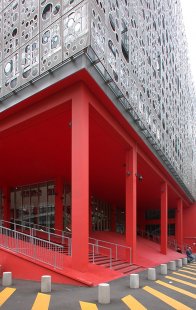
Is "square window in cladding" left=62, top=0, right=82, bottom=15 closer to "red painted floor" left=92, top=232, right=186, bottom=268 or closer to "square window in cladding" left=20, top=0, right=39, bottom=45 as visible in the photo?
"square window in cladding" left=20, top=0, right=39, bottom=45

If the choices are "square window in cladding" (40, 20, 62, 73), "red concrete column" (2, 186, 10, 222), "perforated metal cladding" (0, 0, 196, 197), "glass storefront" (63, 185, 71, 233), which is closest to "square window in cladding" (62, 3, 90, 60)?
"perforated metal cladding" (0, 0, 196, 197)

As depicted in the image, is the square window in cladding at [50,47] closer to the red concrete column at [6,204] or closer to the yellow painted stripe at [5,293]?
the yellow painted stripe at [5,293]

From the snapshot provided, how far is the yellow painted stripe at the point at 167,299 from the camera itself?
10531mm

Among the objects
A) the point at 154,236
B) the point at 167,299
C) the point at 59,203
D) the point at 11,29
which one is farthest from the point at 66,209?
the point at 154,236

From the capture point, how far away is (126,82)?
19.3 meters

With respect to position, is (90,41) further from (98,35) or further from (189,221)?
(189,221)

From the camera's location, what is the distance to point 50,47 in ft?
50.2

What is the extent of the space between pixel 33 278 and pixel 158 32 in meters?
24.1

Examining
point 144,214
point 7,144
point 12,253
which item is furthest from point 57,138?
point 144,214

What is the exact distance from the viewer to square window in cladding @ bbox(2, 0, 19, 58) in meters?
17.6

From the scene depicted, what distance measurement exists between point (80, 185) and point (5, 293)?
15.1ft

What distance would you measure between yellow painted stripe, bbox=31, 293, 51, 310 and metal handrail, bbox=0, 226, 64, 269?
2.35 meters

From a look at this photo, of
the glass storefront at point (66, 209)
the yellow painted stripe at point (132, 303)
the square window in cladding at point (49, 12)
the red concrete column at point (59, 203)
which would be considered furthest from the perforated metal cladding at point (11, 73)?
the glass storefront at point (66, 209)

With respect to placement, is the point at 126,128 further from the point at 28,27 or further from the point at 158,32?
the point at 158,32
